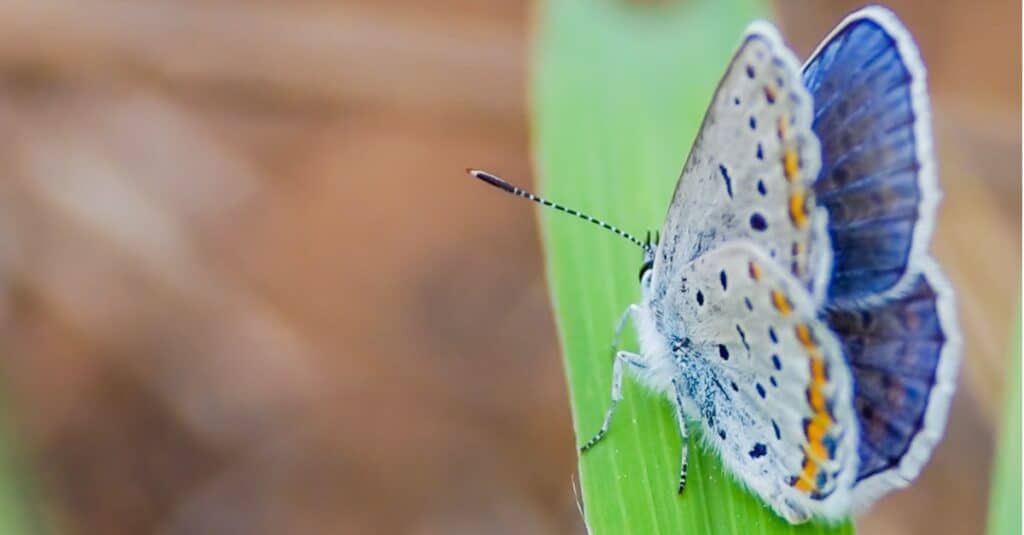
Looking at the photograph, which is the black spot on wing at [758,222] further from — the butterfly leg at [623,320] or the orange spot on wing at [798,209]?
the butterfly leg at [623,320]

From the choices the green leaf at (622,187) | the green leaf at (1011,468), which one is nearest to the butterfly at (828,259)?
the green leaf at (622,187)

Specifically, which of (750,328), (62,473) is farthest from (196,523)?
(750,328)

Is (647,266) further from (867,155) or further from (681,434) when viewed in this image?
(867,155)

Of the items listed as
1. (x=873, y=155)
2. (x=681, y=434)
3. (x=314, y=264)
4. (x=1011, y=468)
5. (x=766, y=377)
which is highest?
(x=314, y=264)

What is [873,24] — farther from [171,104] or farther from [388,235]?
[171,104]

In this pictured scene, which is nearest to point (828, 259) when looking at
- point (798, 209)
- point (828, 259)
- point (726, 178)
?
point (828, 259)

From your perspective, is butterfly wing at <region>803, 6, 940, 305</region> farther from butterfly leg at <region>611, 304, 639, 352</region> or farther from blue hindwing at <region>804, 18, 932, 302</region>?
butterfly leg at <region>611, 304, 639, 352</region>
